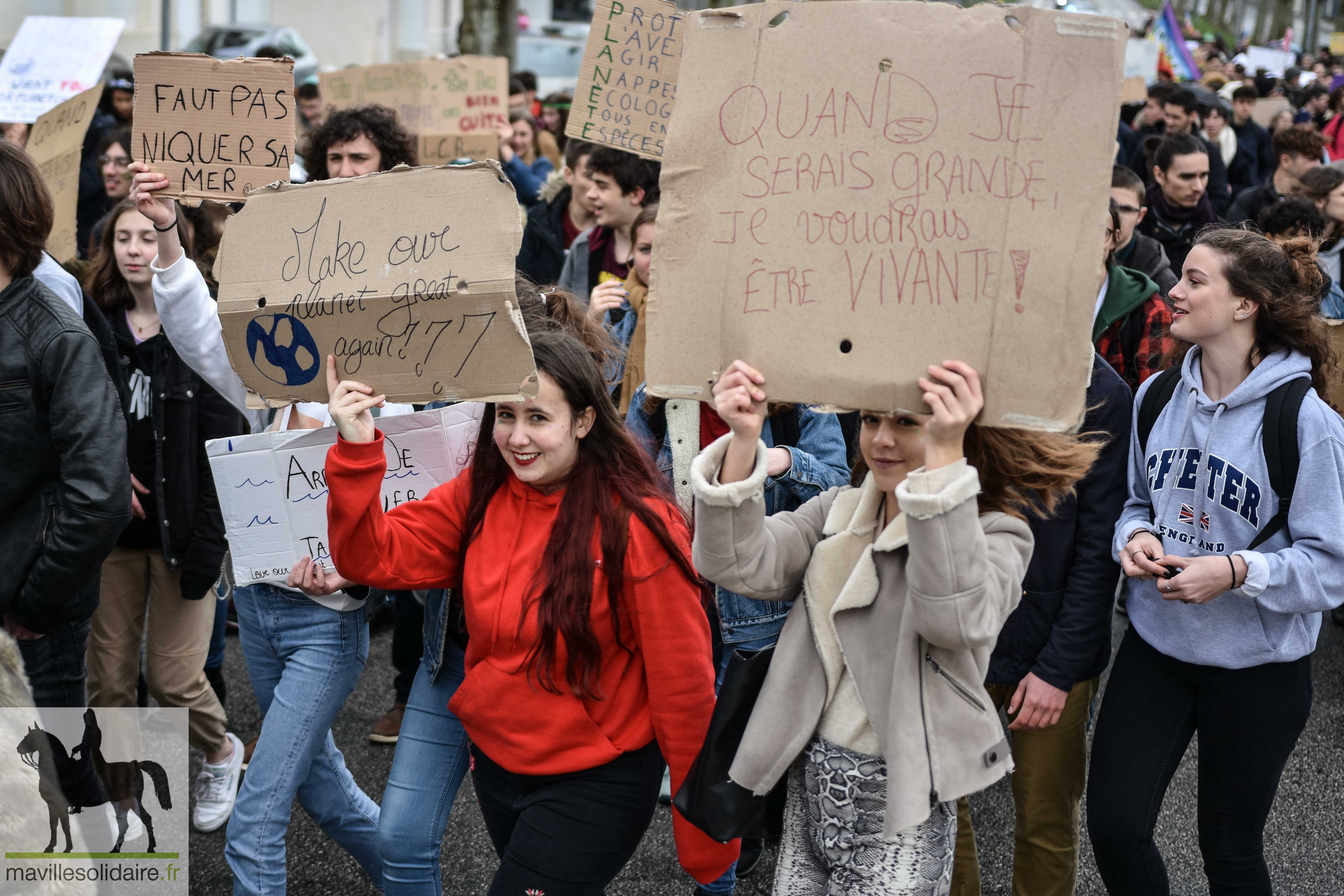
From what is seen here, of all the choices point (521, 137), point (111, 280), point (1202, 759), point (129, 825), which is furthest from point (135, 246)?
point (521, 137)

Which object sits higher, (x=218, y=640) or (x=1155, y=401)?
(x=1155, y=401)

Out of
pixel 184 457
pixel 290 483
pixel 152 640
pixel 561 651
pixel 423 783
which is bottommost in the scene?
pixel 152 640

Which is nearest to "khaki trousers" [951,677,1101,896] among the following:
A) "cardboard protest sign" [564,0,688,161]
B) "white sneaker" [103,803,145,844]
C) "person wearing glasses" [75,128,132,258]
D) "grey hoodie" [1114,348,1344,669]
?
"grey hoodie" [1114,348,1344,669]

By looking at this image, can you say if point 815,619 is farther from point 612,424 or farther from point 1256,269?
point 1256,269

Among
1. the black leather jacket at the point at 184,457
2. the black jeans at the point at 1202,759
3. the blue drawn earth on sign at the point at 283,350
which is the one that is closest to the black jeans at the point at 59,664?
the black leather jacket at the point at 184,457

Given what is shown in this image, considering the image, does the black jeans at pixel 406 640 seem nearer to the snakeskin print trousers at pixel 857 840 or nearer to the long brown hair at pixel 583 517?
the long brown hair at pixel 583 517

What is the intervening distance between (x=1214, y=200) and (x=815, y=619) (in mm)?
7744

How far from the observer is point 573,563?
2654 mm

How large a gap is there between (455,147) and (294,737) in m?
5.00

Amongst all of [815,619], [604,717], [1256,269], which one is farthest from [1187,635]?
[604,717]

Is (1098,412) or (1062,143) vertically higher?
(1062,143)

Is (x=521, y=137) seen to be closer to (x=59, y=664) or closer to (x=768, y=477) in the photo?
(x=768, y=477)

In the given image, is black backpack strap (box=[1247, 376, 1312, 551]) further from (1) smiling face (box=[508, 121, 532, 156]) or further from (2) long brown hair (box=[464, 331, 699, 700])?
(1) smiling face (box=[508, 121, 532, 156])

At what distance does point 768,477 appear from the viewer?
132 inches
